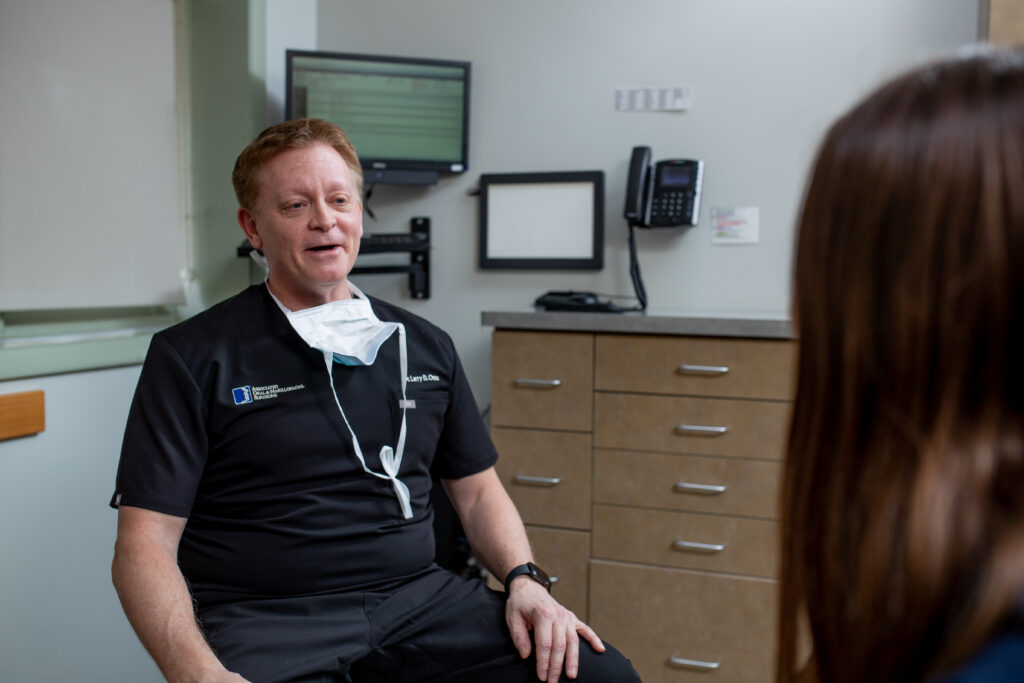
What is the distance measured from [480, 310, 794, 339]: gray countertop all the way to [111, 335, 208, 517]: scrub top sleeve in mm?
1003

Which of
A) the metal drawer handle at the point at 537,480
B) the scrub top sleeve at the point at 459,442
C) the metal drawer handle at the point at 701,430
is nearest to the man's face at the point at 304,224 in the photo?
the scrub top sleeve at the point at 459,442

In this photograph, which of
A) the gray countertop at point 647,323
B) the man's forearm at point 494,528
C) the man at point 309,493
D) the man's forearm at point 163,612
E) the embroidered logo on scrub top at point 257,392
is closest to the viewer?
the man's forearm at point 163,612

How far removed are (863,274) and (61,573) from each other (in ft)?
6.23

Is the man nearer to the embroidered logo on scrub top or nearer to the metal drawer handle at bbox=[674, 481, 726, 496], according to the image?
the embroidered logo on scrub top

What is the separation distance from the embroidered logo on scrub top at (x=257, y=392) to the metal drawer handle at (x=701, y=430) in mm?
1065

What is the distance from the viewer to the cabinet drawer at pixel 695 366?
196cm

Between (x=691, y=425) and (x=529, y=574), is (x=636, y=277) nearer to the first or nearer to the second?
(x=691, y=425)

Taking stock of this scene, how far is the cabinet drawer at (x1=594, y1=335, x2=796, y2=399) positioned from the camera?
1.96 meters

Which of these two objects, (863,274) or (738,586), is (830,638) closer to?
(863,274)

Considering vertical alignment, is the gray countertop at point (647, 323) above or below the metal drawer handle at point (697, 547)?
above

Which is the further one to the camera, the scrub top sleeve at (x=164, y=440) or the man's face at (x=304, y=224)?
the man's face at (x=304, y=224)

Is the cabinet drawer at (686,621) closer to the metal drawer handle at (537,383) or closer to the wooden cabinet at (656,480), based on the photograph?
the wooden cabinet at (656,480)

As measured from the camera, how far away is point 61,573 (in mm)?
1799

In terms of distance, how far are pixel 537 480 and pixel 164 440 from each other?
1131mm
